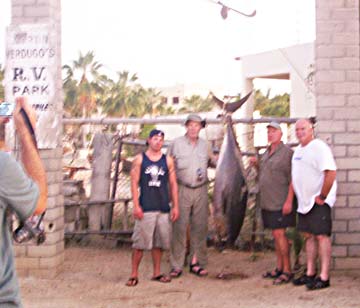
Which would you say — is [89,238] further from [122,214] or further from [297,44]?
[297,44]

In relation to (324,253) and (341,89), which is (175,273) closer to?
(324,253)

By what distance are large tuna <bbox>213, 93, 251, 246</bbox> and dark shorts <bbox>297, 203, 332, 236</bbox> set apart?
2.20 feet

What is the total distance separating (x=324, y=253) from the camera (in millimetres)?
7043

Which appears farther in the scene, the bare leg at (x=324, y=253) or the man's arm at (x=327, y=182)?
the bare leg at (x=324, y=253)

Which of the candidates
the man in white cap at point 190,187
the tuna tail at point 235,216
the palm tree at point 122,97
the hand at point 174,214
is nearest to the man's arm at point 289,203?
the tuna tail at point 235,216

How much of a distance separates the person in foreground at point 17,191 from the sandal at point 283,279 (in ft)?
15.9

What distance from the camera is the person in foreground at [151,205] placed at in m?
7.51

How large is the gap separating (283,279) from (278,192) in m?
0.91

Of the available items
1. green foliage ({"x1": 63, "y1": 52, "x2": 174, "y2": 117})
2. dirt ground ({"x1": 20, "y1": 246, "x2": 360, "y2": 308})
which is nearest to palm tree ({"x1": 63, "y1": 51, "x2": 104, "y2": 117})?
green foliage ({"x1": 63, "y1": 52, "x2": 174, "y2": 117})

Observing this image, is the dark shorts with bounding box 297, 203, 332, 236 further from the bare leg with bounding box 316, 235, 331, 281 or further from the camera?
the camera

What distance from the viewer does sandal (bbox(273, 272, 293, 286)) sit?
292 inches

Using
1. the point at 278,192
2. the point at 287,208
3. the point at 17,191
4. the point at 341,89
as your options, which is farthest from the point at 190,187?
the point at 17,191

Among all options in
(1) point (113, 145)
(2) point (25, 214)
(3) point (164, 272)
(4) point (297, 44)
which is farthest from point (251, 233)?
(4) point (297, 44)

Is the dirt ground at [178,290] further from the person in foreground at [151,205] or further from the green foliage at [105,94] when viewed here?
the green foliage at [105,94]
